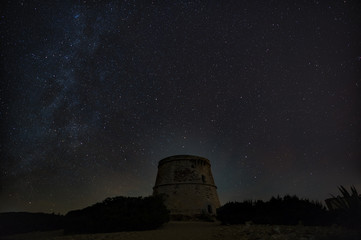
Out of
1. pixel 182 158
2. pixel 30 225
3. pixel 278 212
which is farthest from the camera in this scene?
pixel 182 158

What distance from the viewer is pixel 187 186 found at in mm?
18859

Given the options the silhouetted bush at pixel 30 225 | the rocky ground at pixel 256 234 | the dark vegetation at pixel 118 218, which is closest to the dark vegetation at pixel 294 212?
the rocky ground at pixel 256 234

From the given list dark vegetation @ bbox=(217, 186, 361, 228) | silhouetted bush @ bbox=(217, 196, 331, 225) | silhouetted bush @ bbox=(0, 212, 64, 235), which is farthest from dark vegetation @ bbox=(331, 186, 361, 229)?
silhouetted bush @ bbox=(0, 212, 64, 235)

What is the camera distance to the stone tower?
17562mm

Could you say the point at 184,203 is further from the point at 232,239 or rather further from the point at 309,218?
the point at 232,239

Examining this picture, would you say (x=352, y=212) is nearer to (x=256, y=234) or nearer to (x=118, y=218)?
(x=256, y=234)

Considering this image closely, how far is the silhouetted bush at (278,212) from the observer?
8.50 meters

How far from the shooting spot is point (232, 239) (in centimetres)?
564

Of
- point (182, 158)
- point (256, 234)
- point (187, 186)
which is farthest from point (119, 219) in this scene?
point (182, 158)

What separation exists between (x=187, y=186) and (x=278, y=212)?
34.7 ft

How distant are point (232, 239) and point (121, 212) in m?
6.08

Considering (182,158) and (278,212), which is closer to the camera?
(278,212)

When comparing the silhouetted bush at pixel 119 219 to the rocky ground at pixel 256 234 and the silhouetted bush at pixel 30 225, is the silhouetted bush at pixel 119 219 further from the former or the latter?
the silhouetted bush at pixel 30 225

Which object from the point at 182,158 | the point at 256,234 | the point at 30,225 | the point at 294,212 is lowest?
the point at 256,234
